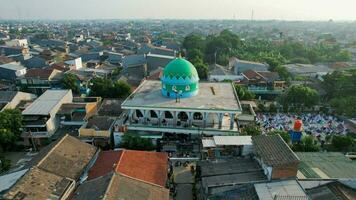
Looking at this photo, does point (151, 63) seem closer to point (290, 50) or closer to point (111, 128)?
point (111, 128)

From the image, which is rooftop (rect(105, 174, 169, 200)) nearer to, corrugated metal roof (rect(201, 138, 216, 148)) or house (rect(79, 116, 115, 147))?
corrugated metal roof (rect(201, 138, 216, 148))

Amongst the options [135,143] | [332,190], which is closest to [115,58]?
[135,143]

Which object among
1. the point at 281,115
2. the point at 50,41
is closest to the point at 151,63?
the point at 281,115

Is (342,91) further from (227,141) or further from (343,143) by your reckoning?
(227,141)

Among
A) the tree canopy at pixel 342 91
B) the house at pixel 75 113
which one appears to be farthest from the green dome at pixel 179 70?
the tree canopy at pixel 342 91

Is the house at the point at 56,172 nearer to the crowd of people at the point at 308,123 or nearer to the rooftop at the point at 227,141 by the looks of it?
the rooftop at the point at 227,141

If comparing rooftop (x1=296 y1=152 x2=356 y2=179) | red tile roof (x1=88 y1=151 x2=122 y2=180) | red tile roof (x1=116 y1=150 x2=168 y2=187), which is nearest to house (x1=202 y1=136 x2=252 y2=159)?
red tile roof (x1=116 y1=150 x2=168 y2=187)

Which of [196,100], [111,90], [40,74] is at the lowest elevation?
[111,90]
